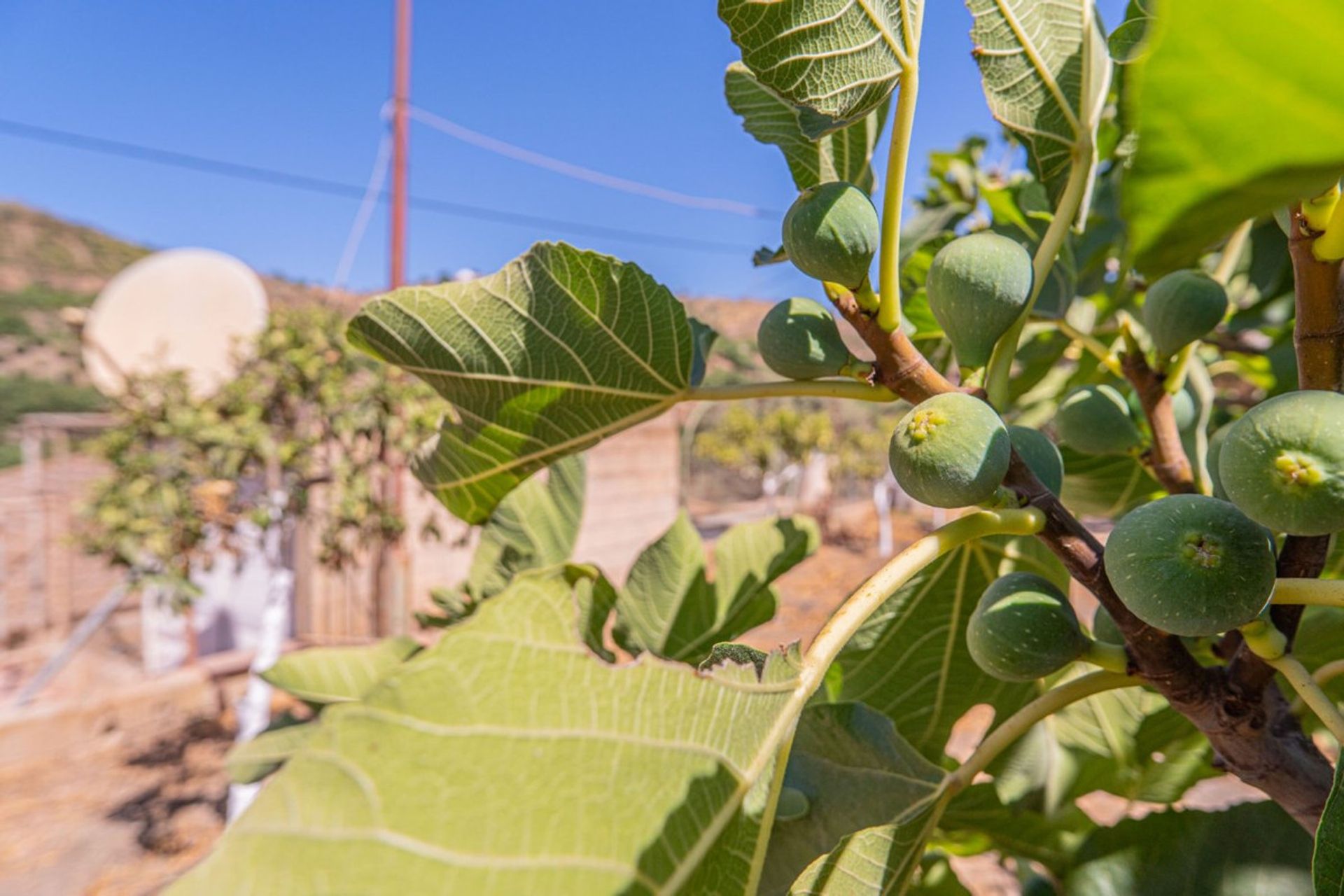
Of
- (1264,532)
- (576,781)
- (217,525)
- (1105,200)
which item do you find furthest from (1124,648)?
(217,525)

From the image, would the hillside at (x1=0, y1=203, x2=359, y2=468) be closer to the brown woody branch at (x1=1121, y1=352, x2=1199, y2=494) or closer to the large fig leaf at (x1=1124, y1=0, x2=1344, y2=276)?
the brown woody branch at (x1=1121, y1=352, x2=1199, y2=494)

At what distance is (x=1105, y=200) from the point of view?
1.14m

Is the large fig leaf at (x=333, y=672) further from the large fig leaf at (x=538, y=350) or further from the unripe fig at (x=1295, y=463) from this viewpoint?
the unripe fig at (x=1295, y=463)

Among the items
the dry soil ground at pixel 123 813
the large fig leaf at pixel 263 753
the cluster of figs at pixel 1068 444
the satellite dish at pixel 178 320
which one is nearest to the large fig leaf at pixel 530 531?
the large fig leaf at pixel 263 753

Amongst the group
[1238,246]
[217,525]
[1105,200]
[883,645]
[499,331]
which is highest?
[1105,200]

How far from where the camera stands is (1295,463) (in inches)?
13.2

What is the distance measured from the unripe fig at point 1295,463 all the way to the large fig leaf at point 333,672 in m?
0.81

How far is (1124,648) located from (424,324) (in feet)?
1.61

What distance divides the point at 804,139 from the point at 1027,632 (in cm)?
35

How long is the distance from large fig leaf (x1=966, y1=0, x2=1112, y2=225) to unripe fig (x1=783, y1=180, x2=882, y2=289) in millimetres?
217

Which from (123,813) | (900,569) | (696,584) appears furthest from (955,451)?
(123,813)

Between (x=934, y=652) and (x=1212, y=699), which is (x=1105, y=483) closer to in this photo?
(x=934, y=652)

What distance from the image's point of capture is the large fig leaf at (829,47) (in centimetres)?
43

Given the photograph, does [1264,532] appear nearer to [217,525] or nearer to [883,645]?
[883,645]
